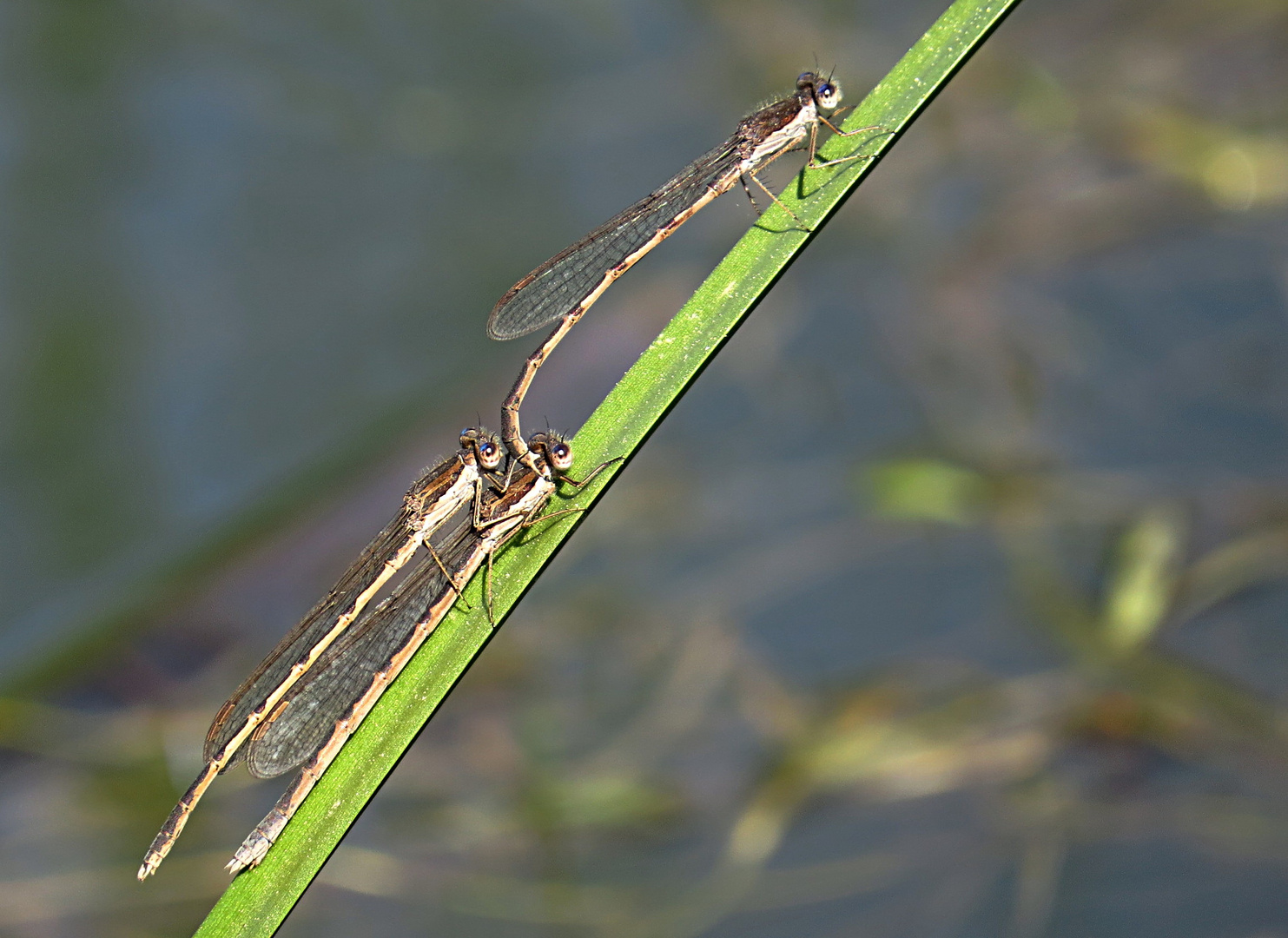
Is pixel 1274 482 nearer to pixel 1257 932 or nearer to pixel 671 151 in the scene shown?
pixel 1257 932

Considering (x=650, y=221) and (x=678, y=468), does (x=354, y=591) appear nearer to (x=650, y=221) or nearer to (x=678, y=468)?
(x=650, y=221)

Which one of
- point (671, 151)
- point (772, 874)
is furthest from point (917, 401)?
point (772, 874)

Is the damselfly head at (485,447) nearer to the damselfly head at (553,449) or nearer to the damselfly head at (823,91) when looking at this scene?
the damselfly head at (553,449)

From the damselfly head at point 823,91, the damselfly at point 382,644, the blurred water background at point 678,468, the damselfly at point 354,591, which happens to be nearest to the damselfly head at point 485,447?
the damselfly at point 354,591

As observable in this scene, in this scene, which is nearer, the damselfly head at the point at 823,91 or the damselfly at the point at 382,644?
the damselfly at the point at 382,644

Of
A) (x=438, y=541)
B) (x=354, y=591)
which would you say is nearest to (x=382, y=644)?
(x=354, y=591)

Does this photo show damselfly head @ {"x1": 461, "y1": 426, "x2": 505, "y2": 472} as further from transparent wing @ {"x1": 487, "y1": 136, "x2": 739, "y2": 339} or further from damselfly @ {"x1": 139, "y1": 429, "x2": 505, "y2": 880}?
transparent wing @ {"x1": 487, "y1": 136, "x2": 739, "y2": 339}
